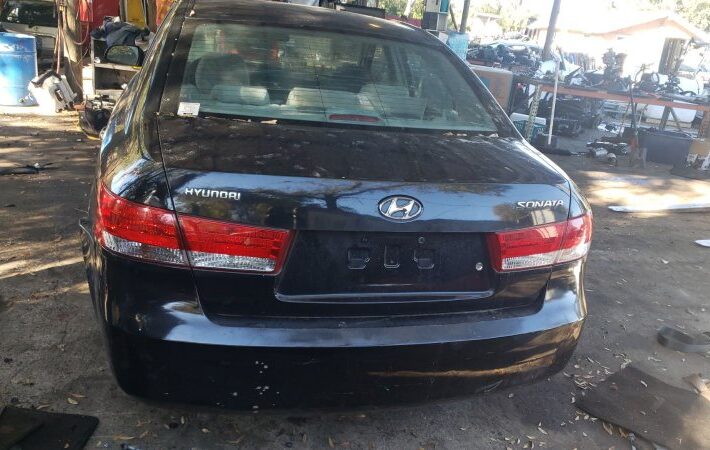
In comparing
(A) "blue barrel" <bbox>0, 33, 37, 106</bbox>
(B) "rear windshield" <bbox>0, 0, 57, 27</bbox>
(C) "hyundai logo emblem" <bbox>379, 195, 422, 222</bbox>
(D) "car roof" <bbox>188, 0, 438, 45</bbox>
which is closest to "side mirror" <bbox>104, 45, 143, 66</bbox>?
(D) "car roof" <bbox>188, 0, 438, 45</bbox>

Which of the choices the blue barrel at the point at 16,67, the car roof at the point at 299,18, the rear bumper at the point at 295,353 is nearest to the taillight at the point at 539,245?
the rear bumper at the point at 295,353

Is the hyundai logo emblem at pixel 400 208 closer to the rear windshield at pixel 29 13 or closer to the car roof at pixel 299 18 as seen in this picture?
the car roof at pixel 299 18

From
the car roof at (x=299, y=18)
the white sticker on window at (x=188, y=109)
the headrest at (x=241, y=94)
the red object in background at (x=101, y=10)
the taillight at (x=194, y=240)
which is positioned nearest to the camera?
the taillight at (x=194, y=240)

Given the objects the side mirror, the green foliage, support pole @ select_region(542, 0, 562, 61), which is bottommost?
the side mirror

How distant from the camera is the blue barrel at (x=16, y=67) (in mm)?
9156

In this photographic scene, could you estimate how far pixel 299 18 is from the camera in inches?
117

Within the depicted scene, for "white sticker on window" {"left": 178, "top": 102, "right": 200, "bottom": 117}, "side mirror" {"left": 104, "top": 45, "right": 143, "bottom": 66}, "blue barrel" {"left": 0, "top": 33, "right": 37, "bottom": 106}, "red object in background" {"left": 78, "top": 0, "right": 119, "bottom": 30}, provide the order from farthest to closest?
"red object in background" {"left": 78, "top": 0, "right": 119, "bottom": 30} < "blue barrel" {"left": 0, "top": 33, "right": 37, "bottom": 106} < "side mirror" {"left": 104, "top": 45, "right": 143, "bottom": 66} < "white sticker on window" {"left": 178, "top": 102, "right": 200, "bottom": 117}

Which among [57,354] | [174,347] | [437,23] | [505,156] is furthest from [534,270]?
[437,23]

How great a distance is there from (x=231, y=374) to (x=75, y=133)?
7.43 metres

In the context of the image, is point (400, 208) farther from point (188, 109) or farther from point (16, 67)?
point (16, 67)

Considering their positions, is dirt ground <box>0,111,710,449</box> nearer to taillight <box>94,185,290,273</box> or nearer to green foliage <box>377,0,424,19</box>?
taillight <box>94,185,290,273</box>

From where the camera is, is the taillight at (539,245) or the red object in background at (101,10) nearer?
the taillight at (539,245)

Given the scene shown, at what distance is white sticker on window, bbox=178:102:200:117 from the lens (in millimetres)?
2309

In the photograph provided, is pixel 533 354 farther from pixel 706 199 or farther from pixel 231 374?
pixel 706 199
